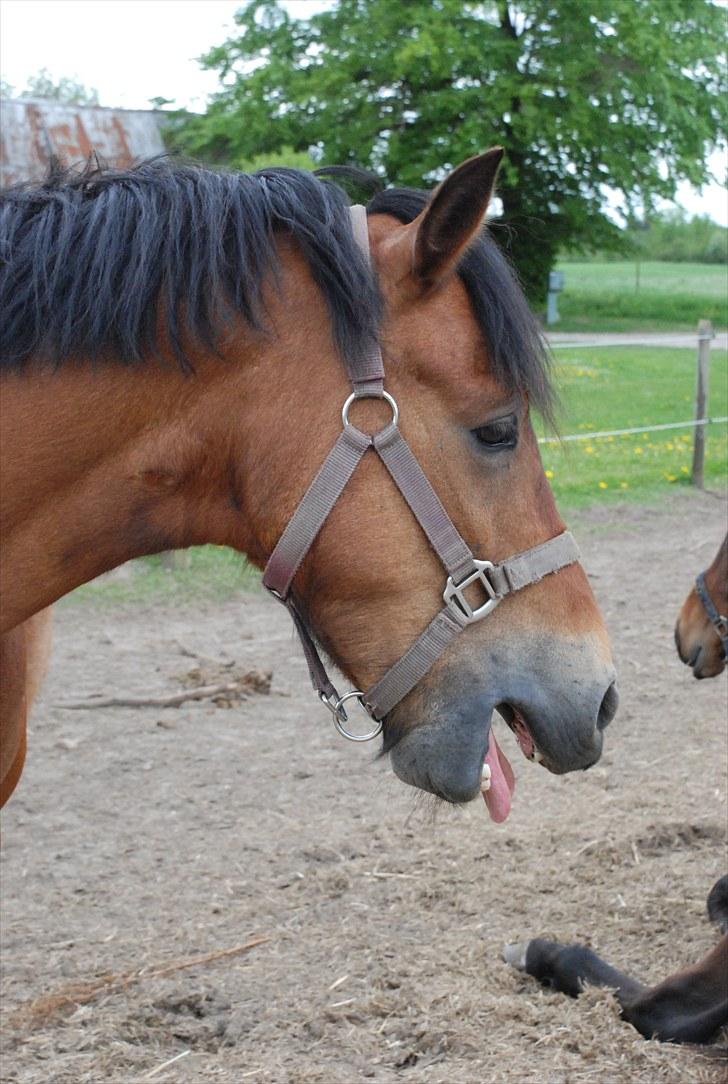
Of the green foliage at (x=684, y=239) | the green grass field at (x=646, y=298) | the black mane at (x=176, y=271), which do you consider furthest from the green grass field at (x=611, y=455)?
the green foliage at (x=684, y=239)

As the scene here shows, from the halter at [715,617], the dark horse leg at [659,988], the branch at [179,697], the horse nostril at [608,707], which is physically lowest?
the branch at [179,697]

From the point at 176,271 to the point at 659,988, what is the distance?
2310 mm

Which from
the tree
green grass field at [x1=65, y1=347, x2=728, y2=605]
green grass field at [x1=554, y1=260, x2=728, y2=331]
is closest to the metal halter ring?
green grass field at [x1=65, y1=347, x2=728, y2=605]

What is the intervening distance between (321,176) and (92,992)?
233 cm

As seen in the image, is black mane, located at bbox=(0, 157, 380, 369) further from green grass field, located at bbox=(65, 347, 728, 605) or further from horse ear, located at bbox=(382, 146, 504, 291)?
green grass field, located at bbox=(65, 347, 728, 605)

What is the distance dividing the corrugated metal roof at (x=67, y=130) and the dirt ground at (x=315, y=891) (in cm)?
1447

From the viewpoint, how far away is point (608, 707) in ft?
6.26

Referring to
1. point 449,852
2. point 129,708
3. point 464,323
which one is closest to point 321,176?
point 464,323

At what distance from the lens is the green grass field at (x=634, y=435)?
33.0 ft

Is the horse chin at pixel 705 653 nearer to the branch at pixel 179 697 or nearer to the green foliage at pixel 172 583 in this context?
the branch at pixel 179 697

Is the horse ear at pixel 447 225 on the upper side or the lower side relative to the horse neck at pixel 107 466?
upper

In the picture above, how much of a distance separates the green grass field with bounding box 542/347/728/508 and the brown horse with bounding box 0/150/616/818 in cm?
540

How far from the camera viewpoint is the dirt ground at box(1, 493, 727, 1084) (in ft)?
9.47

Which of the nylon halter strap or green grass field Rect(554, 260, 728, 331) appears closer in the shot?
the nylon halter strap
